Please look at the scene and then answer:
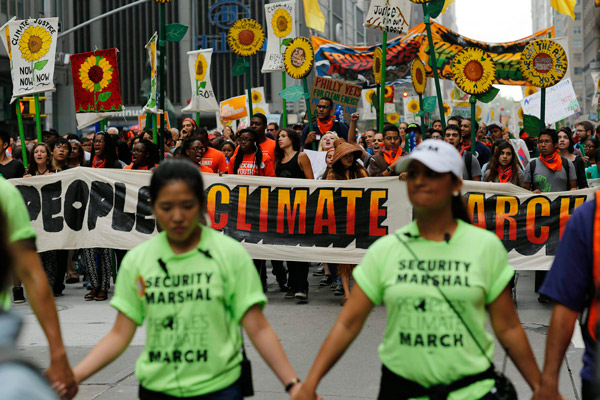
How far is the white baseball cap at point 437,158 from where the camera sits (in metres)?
3.27

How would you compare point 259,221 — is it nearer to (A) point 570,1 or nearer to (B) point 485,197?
(B) point 485,197

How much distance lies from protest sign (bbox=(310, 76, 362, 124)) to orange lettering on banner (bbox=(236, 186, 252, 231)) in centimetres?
363

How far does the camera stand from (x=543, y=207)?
950cm

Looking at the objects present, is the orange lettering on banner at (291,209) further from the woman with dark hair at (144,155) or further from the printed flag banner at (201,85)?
the printed flag banner at (201,85)

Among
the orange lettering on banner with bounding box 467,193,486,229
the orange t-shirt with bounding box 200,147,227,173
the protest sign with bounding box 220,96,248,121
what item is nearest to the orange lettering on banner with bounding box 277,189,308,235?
the orange t-shirt with bounding box 200,147,227,173

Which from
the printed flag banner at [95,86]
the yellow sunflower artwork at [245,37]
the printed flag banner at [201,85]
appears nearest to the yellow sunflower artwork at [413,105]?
the printed flag banner at [201,85]

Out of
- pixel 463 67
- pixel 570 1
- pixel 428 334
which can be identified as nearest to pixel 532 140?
pixel 570 1

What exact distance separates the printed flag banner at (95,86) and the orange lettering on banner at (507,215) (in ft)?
18.8

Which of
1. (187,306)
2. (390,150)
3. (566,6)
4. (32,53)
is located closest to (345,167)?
(390,150)

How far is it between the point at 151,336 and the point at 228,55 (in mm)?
53668

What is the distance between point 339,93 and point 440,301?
10.6 m

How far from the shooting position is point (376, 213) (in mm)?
9789

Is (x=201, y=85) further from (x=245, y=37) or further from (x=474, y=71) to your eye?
(x=474, y=71)

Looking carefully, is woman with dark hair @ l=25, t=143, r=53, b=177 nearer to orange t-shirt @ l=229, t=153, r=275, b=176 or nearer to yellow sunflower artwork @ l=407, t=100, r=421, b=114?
orange t-shirt @ l=229, t=153, r=275, b=176
